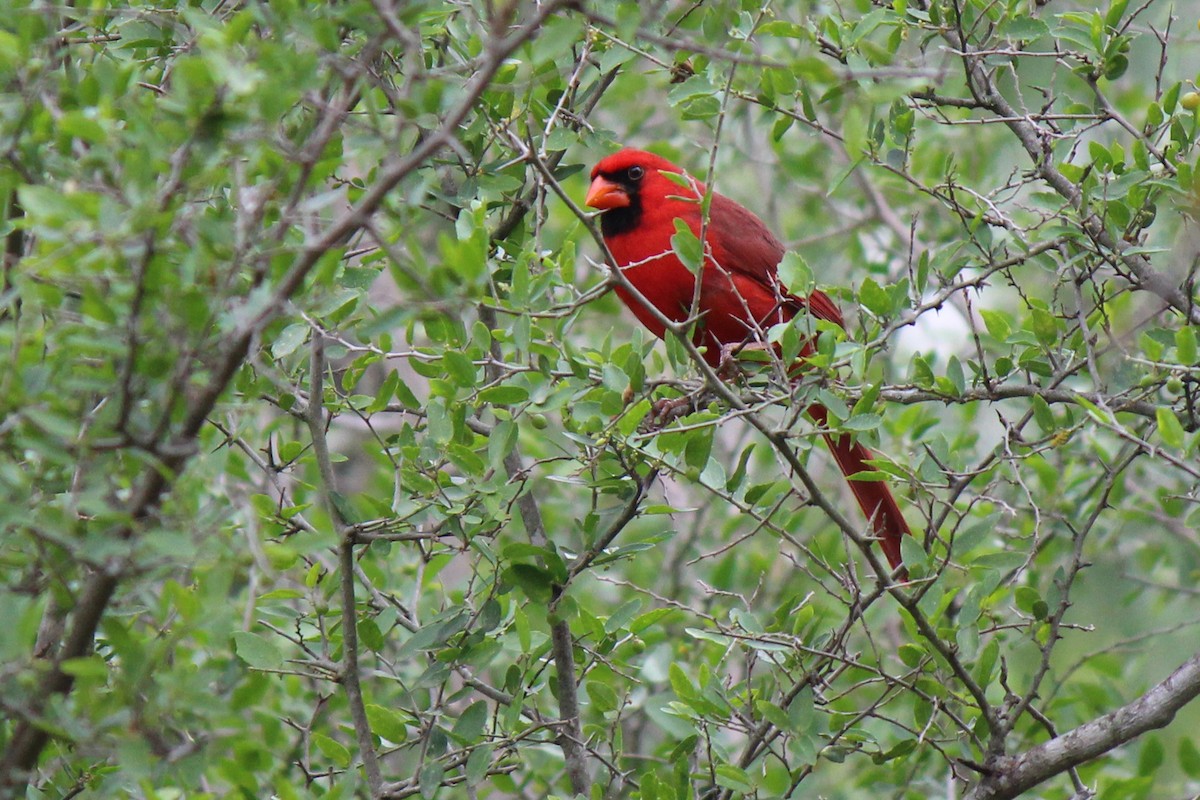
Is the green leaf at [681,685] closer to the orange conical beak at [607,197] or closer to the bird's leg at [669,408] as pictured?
the bird's leg at [669,408]

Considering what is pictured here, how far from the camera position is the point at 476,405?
7.55 ft

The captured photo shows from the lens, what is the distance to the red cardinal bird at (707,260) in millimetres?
3232

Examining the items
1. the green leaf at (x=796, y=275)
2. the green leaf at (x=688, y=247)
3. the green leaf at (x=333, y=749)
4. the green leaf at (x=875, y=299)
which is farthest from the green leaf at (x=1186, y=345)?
the green leaf at (x=333, y=749)

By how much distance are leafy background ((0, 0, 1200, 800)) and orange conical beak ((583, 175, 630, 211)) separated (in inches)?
21.9

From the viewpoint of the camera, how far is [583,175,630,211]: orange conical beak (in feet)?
11.4

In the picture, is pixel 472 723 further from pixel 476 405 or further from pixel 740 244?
pixel 740 244

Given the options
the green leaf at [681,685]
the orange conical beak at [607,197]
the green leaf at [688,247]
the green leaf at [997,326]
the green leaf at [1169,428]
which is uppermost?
the green leaf at [688,247]

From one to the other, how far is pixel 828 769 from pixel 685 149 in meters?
2.27

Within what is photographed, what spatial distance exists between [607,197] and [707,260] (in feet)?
1.31

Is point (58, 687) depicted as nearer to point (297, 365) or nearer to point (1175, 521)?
point (297, 365)

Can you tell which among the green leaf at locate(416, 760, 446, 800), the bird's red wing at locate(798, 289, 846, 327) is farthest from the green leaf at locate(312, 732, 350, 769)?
the bird's red wing at locate(798, 289, 846, 327)

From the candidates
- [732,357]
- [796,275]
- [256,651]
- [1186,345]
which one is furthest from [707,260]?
[256,651]

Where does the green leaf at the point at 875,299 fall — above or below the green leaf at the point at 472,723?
above

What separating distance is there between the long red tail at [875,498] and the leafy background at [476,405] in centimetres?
21
